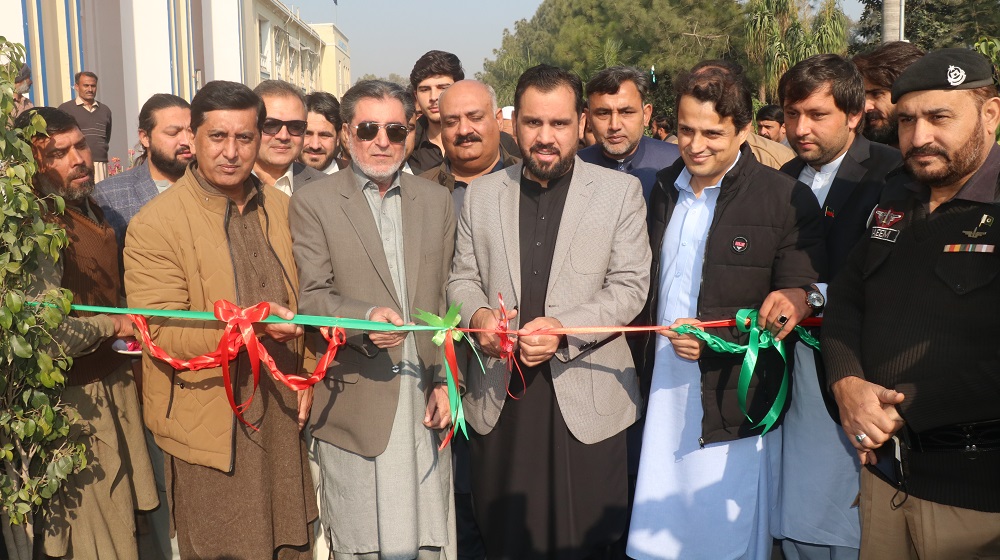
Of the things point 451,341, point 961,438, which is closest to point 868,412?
point 961,438

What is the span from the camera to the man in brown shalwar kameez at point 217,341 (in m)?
3.62

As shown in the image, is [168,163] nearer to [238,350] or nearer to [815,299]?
[238,350]

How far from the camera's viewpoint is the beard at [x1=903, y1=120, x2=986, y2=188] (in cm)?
281

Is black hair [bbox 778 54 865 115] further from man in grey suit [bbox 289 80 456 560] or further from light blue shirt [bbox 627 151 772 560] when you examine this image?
man in grey suit [bbox 289 80 456 560]

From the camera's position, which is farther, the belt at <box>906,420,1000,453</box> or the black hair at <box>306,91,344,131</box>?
the black hair at <box>306,91,344,131</box>

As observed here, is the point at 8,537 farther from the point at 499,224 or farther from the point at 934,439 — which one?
the point at 934,439

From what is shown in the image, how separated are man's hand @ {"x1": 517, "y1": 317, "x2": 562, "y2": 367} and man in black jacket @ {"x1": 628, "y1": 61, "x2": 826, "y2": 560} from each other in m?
0.49

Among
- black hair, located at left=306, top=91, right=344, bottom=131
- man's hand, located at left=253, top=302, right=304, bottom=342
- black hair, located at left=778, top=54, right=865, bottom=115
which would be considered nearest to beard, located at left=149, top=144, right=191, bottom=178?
black hair, located at left=306, top=91, right=344, bottom=131

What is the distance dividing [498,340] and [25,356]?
1.82 metres

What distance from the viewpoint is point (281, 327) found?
362 centimetres

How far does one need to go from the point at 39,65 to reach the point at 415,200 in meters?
12.4

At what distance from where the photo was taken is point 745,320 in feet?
11.6

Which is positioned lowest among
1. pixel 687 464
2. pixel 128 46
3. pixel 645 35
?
pixel 687 464

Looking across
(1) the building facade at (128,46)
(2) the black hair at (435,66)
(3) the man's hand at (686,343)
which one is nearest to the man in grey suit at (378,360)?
(3) the man's hand at (686,343)
